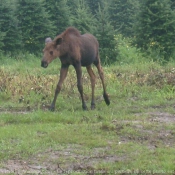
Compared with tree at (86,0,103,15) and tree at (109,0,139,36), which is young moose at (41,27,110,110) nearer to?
tree at (109,0,139,36)

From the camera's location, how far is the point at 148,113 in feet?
37.4

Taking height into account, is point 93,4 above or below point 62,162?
below

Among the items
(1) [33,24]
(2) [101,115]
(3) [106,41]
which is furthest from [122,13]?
(2) [101,115]

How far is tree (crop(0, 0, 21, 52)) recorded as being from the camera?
2491cm

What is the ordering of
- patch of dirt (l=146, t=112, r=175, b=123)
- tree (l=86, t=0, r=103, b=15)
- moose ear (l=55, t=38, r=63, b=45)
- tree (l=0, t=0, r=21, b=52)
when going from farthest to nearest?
1. tree (l=86, t=0, r=103, b=15)
2. tree (l=0, t=0, r=21, b=52)
3. moose ear (l=55, t=38, r=63, b=45)
4. patch of dirt (l=146, t=112, r=175, b=123)

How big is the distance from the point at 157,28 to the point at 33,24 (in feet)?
21.7

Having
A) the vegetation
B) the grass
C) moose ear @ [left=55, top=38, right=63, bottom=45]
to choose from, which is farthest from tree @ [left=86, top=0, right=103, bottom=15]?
moose ear @ [left=55, top=38, right=63, bottom=45]

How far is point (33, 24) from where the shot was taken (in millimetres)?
25453

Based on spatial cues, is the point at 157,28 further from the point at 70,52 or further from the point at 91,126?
the point at 91,126

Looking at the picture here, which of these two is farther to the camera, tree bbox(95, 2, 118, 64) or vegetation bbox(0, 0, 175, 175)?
tree bbox(95, 2, 118, 64)

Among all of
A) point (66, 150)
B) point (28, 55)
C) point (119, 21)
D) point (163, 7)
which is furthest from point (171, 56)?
point (66, 150)

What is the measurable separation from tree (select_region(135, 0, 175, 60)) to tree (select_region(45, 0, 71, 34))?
5.84 metres

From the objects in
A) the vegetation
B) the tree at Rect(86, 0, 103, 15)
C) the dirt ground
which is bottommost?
the tree at Rect(86, 0, 103, 15)

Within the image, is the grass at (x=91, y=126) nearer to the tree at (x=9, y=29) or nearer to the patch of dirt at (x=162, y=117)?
the patch of dirt at (x=162, y=117)
